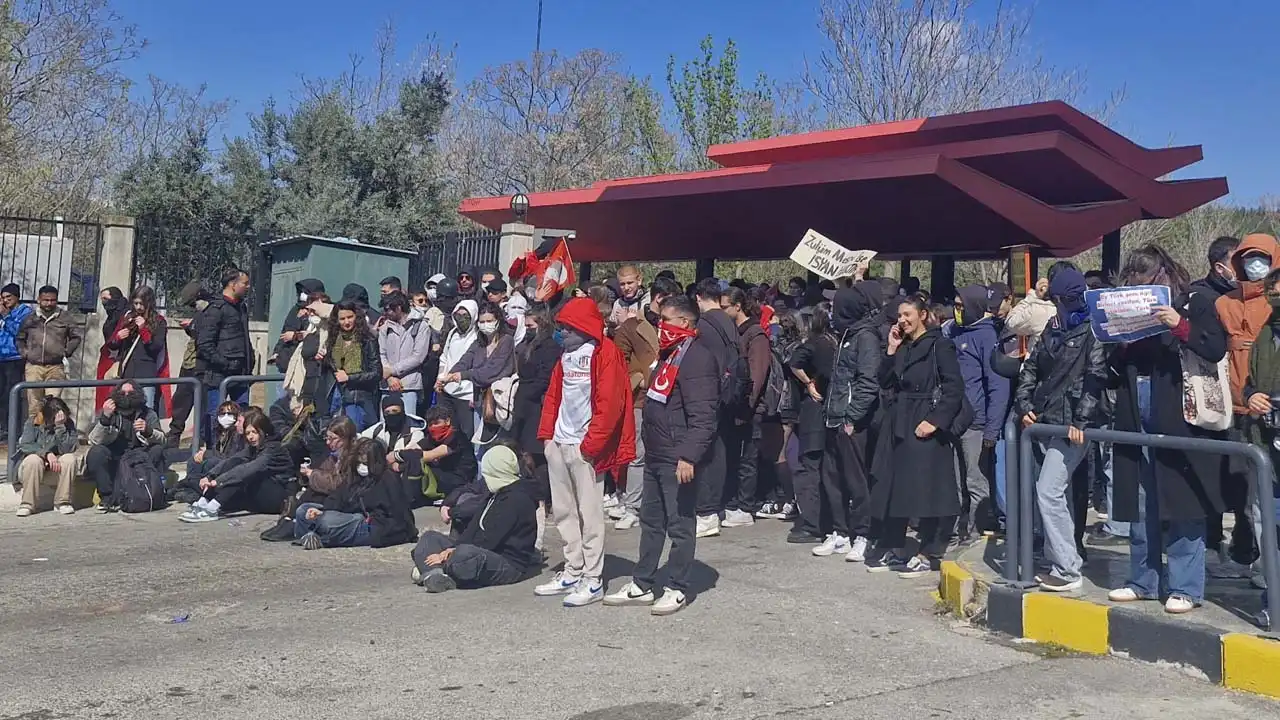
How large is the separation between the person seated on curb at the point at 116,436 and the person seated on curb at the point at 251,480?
728mm

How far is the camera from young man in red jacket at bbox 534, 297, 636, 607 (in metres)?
7.22

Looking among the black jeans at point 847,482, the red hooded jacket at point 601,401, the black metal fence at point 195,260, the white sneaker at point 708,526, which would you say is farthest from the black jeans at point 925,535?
the black metal fence at point 195,260

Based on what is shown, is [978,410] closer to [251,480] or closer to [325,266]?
[251,480]

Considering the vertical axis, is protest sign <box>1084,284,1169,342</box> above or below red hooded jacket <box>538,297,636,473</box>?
above

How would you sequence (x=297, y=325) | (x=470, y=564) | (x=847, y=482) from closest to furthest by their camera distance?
(x=470, y=564) < (x=847, y=482) < (x=297, y=325)

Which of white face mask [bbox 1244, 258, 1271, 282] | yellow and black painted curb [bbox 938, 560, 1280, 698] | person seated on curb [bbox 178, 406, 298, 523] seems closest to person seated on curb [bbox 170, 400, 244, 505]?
person seated on curb [bbox 178, 406, 298, 523]

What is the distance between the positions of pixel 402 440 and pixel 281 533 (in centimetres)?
142

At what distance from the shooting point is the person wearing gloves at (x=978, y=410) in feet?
28.5

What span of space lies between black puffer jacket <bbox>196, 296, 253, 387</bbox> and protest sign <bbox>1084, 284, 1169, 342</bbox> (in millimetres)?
A: 8714

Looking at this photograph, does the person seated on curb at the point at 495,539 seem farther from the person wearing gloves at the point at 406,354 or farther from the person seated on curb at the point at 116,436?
the person seated on curb at the point at 116,436

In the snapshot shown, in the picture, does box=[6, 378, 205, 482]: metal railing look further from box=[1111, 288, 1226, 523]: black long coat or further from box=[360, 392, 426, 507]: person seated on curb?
box=[1111, 288, 1226, 523]: black long coat

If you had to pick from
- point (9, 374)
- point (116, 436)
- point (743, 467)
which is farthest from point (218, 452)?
point (743, 467)

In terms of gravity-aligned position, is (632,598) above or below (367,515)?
below

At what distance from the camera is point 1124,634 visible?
6.02 m
